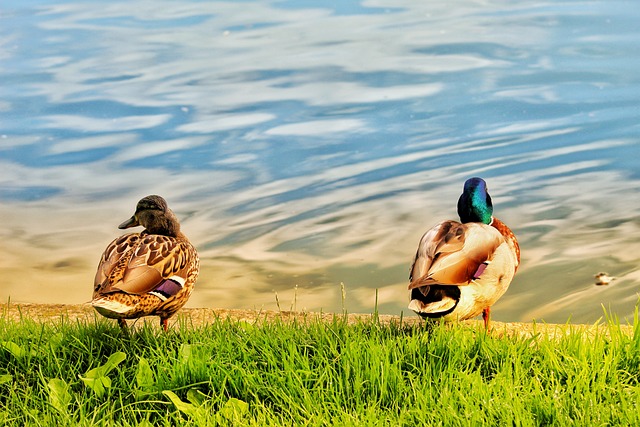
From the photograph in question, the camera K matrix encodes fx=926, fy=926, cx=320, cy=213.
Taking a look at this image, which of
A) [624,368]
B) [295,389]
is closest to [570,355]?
[624,368]

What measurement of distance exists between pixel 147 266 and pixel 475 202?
6.61ft

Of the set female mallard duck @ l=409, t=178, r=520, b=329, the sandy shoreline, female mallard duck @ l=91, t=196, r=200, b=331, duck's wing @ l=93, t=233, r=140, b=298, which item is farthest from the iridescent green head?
duck's wing @ l=93, t=233, r=140, b=298

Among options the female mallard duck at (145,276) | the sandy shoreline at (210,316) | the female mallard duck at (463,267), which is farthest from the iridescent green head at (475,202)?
the female mallard duck at (145,276)

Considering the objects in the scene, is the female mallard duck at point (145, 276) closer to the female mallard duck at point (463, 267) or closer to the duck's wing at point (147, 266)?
the duck's wing at point (147, 266)

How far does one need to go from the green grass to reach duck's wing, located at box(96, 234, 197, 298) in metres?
0.29

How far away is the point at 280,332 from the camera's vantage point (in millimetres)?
5160

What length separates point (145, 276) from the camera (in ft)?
17.2

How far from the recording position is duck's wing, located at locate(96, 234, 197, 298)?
5199 mm

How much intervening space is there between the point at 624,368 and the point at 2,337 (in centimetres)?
350

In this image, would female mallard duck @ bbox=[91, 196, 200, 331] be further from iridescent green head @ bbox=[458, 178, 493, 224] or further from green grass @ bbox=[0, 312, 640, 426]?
iridescent green head @ bbox=[458, 178, 493, 224]

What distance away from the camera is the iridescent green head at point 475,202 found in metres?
5.69

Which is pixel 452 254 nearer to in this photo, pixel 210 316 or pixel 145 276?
pixel 145 276

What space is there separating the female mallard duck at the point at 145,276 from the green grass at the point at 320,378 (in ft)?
0.66

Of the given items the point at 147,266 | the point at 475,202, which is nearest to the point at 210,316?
the point at 147,266
